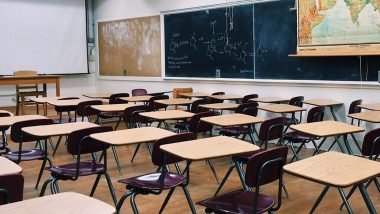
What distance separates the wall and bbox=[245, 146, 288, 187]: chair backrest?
371 cm

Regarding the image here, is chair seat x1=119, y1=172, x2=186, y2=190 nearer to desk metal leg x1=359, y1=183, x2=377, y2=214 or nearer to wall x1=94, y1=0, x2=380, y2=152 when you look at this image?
desk metal leg x1=359, y1=183, x2=377, y2=214

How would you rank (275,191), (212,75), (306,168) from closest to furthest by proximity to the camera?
1. (306,168)
2. (275,191)
3. (212,75)

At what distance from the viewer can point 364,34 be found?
5789 millimetres

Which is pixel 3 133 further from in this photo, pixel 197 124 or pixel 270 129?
pixel 270 129

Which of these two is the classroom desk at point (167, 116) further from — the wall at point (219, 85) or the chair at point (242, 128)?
the wall at point (219, 85)

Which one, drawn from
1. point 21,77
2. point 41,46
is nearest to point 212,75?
point 21,77

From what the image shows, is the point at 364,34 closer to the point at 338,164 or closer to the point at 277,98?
the point at 277,98

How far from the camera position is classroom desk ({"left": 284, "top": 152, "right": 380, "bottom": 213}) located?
2.27 m

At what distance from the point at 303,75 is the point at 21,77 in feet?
18.9

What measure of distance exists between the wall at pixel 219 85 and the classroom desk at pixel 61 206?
5.02 m

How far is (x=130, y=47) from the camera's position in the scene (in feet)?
34.5

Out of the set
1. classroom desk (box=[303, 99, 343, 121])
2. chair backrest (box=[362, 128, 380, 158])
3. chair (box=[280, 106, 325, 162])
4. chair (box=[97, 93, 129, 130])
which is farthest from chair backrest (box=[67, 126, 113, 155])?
classroom desk (box=[303, 99, 343, 121])

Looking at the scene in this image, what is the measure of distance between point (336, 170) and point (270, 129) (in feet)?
6.51

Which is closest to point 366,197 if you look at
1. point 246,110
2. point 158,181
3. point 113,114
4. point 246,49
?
point 158,181
